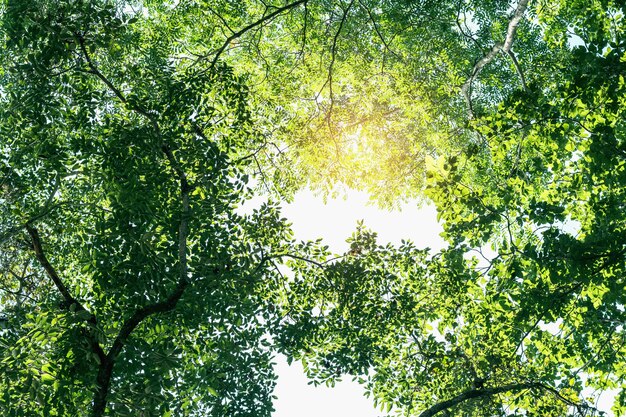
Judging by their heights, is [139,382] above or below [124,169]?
below

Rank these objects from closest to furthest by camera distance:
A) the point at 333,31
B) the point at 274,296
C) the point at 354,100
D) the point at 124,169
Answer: the point at 124,169
the point at 274,296
the point at 333,31
the point at 354,100

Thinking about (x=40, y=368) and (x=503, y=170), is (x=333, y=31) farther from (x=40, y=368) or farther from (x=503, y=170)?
(x=40, y=368)

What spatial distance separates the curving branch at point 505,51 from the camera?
1103cm

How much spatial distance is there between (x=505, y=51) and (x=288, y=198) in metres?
5.96

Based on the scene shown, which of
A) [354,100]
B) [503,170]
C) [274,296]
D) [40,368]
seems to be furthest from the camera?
[354,100]

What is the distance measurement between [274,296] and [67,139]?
4969 millimetres

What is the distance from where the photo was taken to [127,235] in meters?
7.52

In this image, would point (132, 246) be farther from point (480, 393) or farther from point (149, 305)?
point (480, 393)

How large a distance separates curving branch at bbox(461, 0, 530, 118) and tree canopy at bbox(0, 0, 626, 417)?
2.5 inches

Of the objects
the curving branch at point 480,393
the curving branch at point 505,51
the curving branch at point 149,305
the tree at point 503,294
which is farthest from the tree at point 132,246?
the curving branch at point 505,51

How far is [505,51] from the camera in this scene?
1191 cm

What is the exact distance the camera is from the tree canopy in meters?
7.59

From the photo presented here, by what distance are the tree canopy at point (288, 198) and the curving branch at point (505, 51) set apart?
65mm

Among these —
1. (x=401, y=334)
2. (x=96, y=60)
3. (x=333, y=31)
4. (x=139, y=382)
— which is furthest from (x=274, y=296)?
(x=333, y=31)
